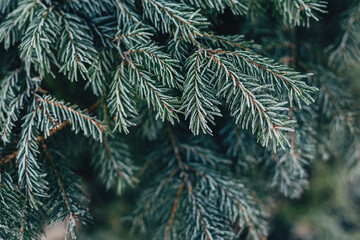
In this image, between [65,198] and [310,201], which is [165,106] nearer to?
[65,198]

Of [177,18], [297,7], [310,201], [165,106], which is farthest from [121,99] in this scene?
[310,201]

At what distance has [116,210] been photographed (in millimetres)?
1294

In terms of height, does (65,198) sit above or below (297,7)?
below

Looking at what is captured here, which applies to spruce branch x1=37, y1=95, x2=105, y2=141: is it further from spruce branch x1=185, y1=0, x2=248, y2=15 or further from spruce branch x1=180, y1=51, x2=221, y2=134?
spruce branch x1=185, y1=0, x2=248, y2=15

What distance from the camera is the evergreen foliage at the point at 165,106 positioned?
1.79ft

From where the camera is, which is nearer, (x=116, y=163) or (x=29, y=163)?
(x=29, y=163)

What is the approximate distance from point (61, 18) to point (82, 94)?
271 millimetres

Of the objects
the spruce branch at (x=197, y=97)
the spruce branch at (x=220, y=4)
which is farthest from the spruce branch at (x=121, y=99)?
the spruce branch at (x=220, y=4)

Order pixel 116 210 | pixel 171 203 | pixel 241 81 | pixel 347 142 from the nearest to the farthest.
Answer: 1. pixel 241 81
2. pixel 171 203
3. pixel 347 142
4. pixel 116 210

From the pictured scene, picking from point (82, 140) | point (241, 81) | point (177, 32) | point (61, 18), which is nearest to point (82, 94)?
point (82, 140)

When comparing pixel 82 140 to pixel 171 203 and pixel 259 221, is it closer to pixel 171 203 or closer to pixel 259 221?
pixel 171 203

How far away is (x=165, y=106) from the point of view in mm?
546

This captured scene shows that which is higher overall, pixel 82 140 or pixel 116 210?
pixel 82 140

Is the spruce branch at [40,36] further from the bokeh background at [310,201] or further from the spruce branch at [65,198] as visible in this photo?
the bokeh background at [310,201]
